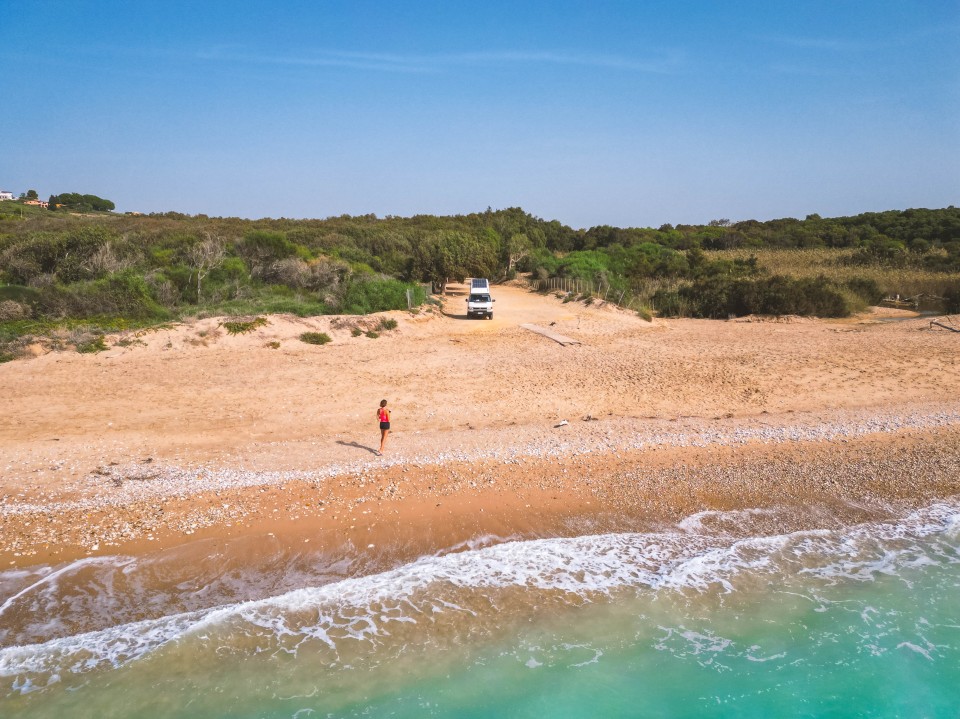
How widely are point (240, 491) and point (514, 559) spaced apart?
4.44 meters

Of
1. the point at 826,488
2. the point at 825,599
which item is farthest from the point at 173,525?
the point at 826,488

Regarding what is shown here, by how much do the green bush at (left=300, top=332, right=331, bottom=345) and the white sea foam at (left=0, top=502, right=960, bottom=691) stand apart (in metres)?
12.4

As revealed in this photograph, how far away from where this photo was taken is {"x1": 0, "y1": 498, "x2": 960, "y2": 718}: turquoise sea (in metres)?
6.46

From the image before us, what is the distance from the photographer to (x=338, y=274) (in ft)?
84.9

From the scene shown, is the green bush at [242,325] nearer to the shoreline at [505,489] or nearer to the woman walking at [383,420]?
the shoreline at [505,489]

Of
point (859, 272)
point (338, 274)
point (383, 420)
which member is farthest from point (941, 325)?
point (338, 274)

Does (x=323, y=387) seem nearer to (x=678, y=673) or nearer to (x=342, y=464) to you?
(x=342, y=464)

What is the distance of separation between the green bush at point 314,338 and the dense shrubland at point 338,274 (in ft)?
5.90

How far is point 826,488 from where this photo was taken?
1034 centimetres

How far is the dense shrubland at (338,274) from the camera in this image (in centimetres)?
1995

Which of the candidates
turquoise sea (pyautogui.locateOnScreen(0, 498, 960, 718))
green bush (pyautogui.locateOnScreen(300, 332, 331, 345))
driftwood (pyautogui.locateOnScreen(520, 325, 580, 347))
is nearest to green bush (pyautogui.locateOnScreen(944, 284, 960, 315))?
driftwood (pyautogui.locateOnScreen(520, 325, 580, 347))

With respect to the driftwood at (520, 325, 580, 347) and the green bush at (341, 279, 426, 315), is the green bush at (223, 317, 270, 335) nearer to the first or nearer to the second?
the green bush at (341, 279, 426, 315)

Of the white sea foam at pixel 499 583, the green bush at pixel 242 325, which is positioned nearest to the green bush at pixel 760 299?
the green bush at pixel 242 325

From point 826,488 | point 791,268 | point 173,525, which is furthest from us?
point 791,268
